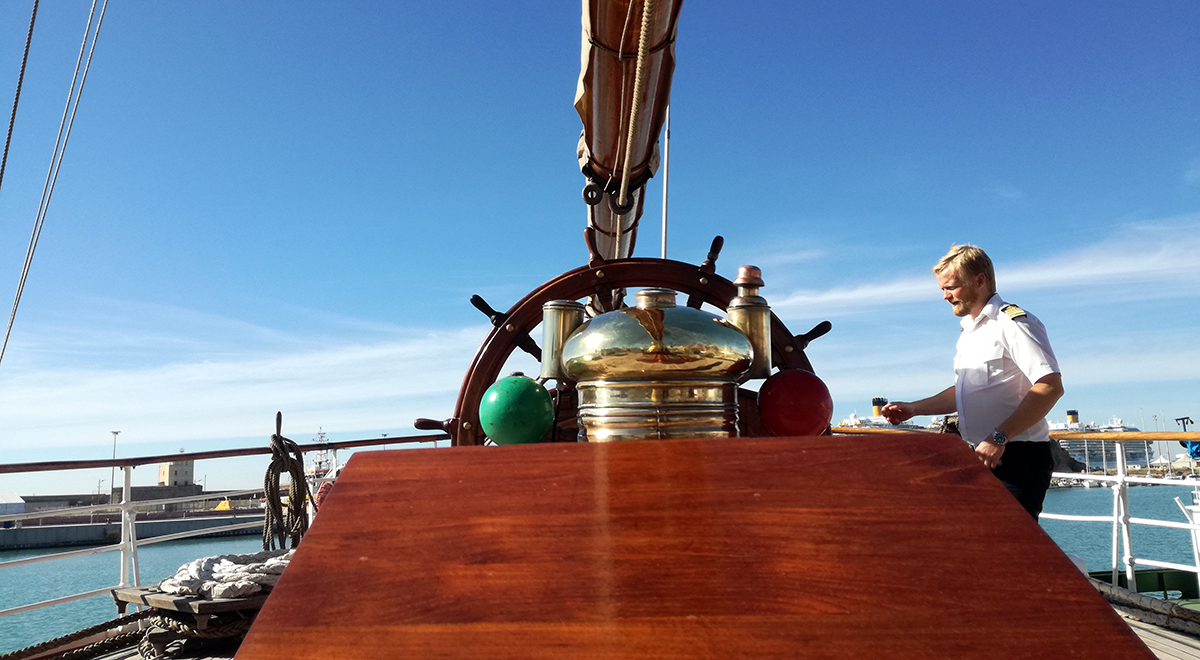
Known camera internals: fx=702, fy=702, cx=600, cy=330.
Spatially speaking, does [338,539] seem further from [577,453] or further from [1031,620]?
[1031,620]

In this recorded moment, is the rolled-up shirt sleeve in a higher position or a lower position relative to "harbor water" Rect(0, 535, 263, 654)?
higher

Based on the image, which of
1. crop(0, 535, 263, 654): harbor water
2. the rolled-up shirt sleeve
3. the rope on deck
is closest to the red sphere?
the rolled-up shirt sleeve

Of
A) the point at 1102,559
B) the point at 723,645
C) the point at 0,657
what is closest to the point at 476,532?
the point at 723,645

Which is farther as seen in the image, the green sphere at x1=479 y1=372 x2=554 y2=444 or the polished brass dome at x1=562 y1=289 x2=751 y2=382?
the green sphere at x1=479 y1=372 x2=554 y2=444

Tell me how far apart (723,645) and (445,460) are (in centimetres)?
23

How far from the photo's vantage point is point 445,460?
0.49 m

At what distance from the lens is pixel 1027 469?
1.74 m

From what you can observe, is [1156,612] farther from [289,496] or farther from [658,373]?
[289,496]

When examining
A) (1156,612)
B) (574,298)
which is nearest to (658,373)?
(574,298)

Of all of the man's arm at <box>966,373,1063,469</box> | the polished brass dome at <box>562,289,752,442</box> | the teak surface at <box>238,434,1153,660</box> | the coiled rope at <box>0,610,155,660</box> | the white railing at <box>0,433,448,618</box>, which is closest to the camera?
the teak surface at <box>238,434,1153,660</box>

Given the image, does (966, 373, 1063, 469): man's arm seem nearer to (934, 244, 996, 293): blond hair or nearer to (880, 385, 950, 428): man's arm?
(880, 385, 950, 428): man's arm

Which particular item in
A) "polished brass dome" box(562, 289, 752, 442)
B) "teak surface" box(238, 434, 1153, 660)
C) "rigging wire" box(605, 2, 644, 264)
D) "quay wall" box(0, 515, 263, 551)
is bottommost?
"quay wall" box(0, 515, 263, 551)

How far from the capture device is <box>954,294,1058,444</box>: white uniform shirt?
166cm

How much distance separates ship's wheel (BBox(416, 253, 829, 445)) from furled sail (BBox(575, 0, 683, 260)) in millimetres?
69
